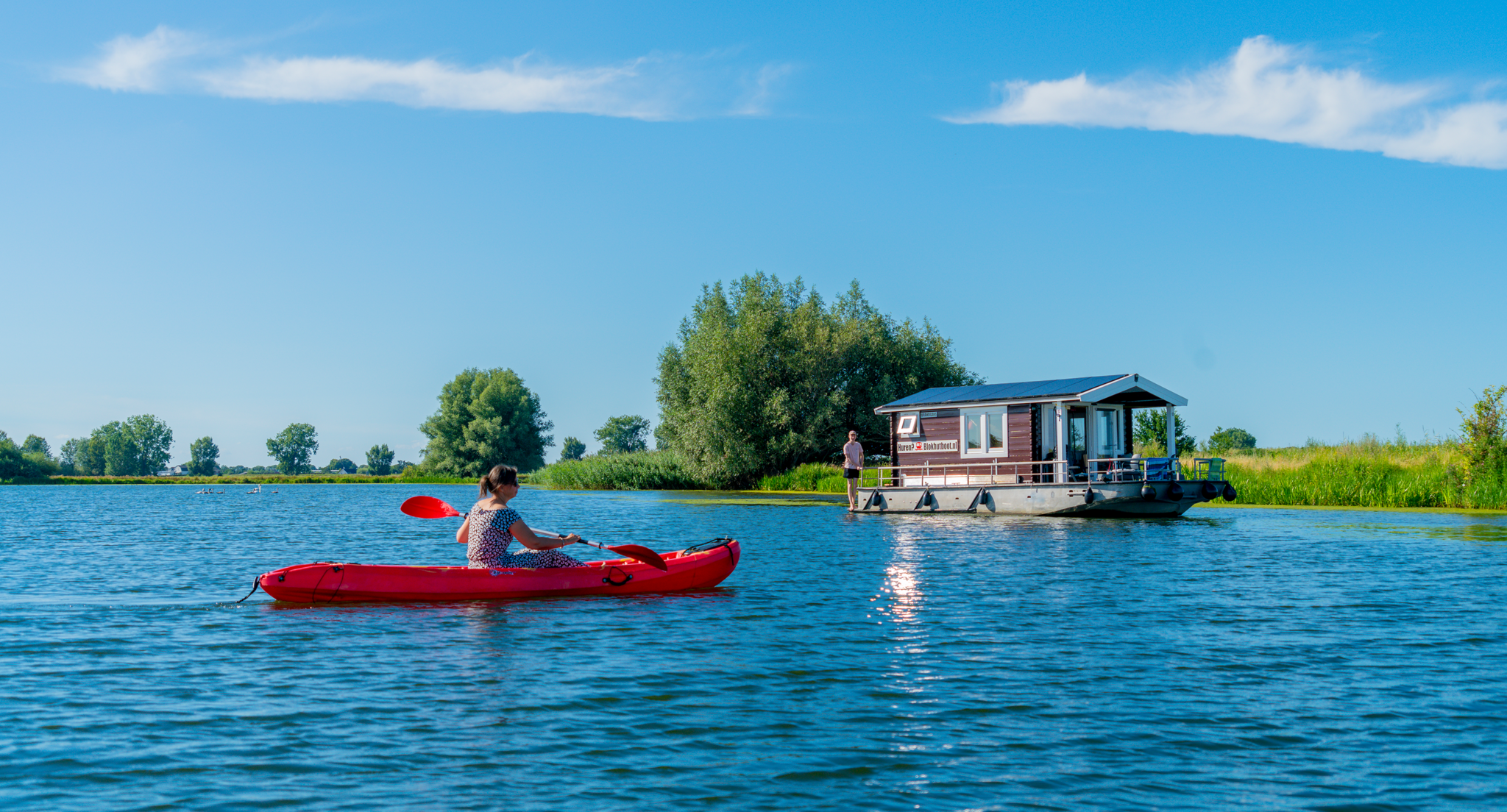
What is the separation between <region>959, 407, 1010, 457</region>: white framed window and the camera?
3228cm

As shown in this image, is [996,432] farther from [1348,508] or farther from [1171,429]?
[1348,508]

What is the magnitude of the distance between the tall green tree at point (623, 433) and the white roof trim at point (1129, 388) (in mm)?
148828

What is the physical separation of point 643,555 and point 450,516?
3.03 meters

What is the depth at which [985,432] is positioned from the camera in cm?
3275

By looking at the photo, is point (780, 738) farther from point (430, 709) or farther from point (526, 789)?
point (430, 709)

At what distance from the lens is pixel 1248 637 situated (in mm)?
11211

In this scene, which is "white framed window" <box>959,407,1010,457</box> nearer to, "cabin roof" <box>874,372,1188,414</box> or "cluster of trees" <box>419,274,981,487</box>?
"cabin roof" <box>874,372,1188,414</box>

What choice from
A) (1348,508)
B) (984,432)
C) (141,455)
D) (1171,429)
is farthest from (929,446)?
(141,455)

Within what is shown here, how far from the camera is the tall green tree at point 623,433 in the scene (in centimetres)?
17900

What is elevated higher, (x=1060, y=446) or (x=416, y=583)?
(x=1060, y=446)

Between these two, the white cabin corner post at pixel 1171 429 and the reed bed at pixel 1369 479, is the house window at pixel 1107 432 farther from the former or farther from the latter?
the reed bed at pixel 1369 479

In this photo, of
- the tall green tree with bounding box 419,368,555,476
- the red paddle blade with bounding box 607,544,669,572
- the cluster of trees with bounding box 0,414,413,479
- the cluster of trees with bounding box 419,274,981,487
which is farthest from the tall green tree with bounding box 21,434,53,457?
the red paddle blade with bounding box 607,544,669,572

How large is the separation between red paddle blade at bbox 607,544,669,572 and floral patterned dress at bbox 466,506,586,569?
43.6 inches

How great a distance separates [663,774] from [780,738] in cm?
106
